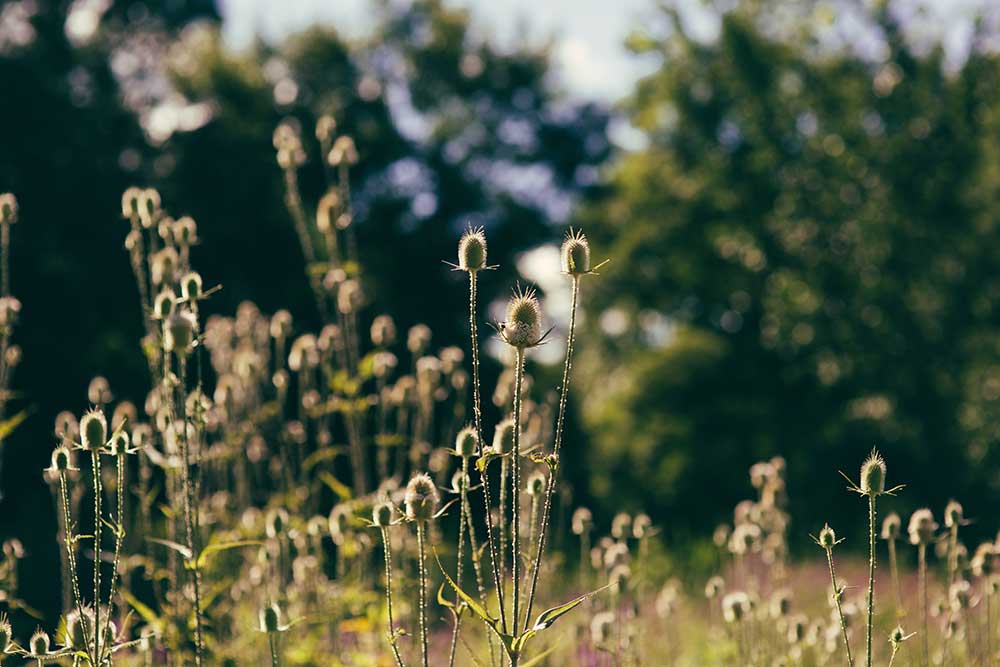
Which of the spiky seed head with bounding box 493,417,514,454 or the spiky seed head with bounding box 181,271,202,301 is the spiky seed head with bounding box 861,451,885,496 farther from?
the spiky seed head with bounding box 181,271,202,301

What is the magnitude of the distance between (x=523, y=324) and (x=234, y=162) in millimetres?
16874

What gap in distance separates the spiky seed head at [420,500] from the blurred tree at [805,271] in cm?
1311

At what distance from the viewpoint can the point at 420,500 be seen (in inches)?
106

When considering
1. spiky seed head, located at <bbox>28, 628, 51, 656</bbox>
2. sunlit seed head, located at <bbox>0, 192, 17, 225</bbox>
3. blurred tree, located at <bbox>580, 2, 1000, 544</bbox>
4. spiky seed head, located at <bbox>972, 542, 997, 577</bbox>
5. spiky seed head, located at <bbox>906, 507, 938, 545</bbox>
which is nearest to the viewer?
spiky seed head, located at <bbox>28, 628, 51, 656</bbox>

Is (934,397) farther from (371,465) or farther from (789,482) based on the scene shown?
(371,465)

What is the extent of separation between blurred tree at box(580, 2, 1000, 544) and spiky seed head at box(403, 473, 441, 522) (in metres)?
13.1

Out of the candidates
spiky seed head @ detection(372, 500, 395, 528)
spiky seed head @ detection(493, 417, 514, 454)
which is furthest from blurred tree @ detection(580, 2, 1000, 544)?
spiky seed head @ detection(372, 500, 395, 528)

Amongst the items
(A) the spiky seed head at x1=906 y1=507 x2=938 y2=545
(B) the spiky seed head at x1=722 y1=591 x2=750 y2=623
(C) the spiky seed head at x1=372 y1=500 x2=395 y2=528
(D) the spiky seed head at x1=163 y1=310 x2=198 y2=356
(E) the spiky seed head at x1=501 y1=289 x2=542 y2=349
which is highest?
(D) the spiky seed head at x1=163 y1=310 x2=198 y2=356

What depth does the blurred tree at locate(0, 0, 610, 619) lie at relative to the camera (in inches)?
589

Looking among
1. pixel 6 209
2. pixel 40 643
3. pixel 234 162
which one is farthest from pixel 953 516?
pixel 234 162

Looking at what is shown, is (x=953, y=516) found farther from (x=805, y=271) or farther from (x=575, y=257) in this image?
(x=805, y=271)

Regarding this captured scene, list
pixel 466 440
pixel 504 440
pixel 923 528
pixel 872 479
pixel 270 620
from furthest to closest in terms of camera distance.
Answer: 1. pixel 923 528
2. pixel 504 440
3. pixel 466 440
4. pixel 270 620
5. pixel 872 479

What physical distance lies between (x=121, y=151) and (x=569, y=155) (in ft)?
38.1

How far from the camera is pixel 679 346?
21078 mm
